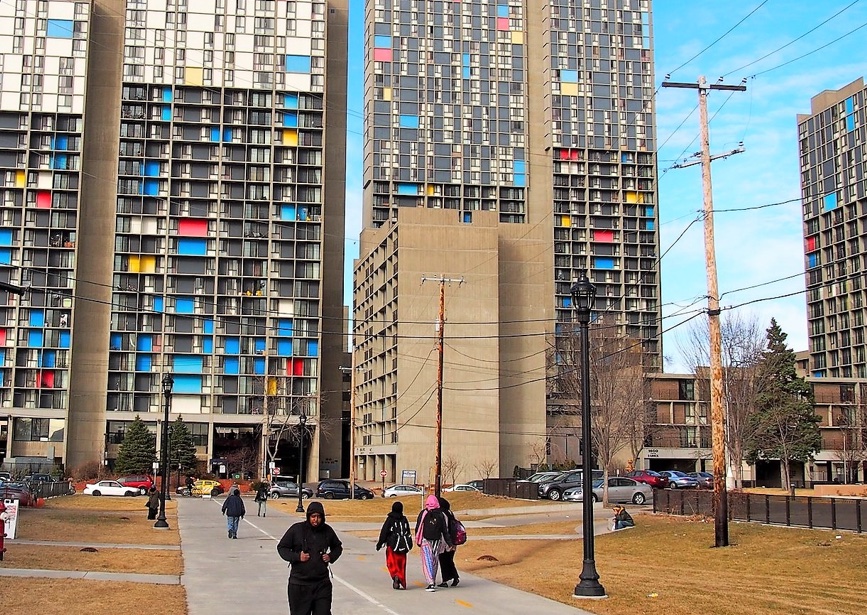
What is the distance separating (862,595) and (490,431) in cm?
8003

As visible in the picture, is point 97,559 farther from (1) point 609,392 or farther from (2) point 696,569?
(1) point 609,392

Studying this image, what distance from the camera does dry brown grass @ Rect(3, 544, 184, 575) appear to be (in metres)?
21.1

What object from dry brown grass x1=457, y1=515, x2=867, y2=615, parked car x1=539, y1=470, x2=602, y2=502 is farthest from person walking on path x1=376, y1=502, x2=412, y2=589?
parked car x1=539, y1=470, x2=602, y2=502

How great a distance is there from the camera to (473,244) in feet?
328

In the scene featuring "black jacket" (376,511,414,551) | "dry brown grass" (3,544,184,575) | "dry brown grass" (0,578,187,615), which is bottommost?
"dry brown grass" (3,544,184,575)

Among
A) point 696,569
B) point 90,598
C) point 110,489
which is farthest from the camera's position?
point 110,489

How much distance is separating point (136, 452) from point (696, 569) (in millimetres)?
82830

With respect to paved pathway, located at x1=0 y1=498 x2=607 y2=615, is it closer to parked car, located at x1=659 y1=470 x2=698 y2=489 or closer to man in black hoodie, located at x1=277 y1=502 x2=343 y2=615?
man in black hoodie, located at x1=277 y1=502 x2=343 y2=615

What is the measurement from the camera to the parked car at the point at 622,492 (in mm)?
54062

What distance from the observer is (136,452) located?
320ft

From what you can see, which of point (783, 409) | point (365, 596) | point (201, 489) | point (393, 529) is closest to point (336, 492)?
point (201, 489)

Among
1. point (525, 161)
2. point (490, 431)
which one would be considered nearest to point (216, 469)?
point (490, 431)

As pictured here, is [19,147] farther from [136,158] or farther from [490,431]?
[490,431]

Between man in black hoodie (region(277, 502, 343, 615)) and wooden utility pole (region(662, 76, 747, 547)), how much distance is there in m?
17.5
